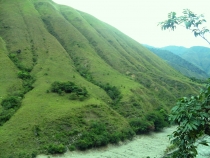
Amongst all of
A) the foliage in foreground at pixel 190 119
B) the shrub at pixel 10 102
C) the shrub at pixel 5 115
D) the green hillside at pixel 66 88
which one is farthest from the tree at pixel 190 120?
the shrub at pixel 10 102

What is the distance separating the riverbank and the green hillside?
6.29ft

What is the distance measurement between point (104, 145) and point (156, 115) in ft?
95.1

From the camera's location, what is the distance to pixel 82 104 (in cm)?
7550

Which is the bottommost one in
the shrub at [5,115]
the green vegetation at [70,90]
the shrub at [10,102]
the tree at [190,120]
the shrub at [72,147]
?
the shrub at [72,147]

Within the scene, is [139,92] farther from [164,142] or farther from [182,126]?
[182,126]

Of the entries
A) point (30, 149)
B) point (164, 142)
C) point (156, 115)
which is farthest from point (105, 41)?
point (30, 149)

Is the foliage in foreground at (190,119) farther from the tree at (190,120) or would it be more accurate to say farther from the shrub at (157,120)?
the shrub at (157,120)

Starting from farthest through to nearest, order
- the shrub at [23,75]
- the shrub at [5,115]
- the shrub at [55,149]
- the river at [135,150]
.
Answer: the shrub at [23,75]
the shrub at [5,115]
the river at [135,150]
the shrub at [55,149]

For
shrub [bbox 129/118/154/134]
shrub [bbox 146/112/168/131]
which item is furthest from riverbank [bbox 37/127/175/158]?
shrub [bbox 146/112/168/131]

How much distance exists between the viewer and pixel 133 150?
6412 cm

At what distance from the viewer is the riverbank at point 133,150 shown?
5850 cm

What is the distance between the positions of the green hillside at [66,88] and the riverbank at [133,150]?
6.29ft

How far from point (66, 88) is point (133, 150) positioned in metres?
31.4

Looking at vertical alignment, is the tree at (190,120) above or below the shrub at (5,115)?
above
